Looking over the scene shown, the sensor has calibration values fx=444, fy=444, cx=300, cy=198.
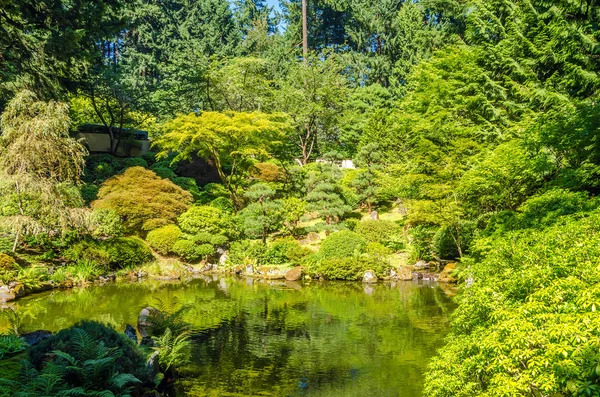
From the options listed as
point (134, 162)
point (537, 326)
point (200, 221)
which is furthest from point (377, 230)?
point (537, 326)

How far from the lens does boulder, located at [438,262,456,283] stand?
56.9ft

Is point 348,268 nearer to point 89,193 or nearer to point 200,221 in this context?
point 200,221

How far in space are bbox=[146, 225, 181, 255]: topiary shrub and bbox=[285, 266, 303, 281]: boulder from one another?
209 inches

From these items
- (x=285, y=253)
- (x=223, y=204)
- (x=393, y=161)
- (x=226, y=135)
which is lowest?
(x=285, y=253)

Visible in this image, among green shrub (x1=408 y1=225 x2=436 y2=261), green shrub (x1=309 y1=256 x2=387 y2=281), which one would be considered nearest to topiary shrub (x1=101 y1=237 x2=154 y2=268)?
green shrub (x1=309 y1=256 x2=387 y2=281)

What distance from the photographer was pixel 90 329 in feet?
21.4

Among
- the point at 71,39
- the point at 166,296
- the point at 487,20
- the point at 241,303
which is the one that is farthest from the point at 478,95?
the point at 71,39

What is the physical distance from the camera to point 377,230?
20.8m

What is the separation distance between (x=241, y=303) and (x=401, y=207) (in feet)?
43.6

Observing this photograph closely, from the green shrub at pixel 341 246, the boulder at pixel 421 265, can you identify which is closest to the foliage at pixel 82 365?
the green shrub at pixel 341 246

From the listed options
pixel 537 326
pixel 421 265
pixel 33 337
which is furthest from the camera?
pixel 421 265

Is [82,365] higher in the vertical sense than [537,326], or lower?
lower

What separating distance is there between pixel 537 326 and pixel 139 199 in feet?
58.9

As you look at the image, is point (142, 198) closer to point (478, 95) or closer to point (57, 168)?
point (57, 168)
